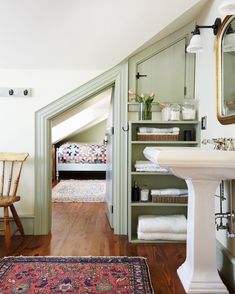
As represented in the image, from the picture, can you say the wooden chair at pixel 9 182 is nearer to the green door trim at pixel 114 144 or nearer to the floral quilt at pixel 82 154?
the green door trim at pixel 114 144

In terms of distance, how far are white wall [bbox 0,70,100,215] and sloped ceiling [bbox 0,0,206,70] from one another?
0.08 m

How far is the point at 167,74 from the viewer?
2887 millimetres

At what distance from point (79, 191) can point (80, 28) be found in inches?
123

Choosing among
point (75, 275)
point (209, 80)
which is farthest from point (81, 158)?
point (75, 275)

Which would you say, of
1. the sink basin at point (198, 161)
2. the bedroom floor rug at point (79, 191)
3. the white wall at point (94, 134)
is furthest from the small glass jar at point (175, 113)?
the white wall at point (94, 134)

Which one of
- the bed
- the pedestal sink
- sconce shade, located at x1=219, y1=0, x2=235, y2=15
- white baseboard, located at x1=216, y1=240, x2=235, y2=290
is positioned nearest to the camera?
sconce shade, located at x1=219, y1=0, x2=235, y2=15

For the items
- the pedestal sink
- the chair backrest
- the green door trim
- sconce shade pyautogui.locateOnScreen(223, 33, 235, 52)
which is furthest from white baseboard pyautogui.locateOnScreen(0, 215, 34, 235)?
sconce shade pyautogui.locateOnScreen(223, 33, 235, 52)

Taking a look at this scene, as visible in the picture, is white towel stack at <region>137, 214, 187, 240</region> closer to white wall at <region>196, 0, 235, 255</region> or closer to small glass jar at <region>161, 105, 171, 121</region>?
white wall at <region>196, 0, 235, 255</region>

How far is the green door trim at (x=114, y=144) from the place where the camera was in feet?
9.12

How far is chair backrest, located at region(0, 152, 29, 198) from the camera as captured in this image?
265cm

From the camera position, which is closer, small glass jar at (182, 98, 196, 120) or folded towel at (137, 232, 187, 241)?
folded towel at (137, 232, 187, 241)

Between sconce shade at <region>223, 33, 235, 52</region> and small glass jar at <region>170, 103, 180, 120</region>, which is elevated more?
sconce shade at <region>223, 33, 235, 52</region>

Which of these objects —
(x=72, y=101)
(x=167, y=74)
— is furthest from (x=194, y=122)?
(x=72, y=101)

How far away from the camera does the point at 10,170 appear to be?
2791mm
